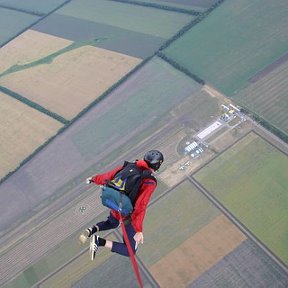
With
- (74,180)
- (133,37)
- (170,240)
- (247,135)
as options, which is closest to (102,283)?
(170,240)

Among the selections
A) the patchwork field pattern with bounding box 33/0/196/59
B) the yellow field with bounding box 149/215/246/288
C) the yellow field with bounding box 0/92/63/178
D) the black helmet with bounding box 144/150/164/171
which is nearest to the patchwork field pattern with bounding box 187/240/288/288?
the yellow field with bounding box 149/215/246/288

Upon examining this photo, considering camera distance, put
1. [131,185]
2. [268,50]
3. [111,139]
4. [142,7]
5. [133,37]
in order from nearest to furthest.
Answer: [131,185], [111,139], [268,50], [133,37], [142,7]

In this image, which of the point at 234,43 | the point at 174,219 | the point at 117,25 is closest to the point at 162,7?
the point at 117,25

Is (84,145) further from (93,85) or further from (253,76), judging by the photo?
(253,76)

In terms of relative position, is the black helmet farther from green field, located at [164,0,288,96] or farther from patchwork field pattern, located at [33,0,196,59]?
patchwork field pattern, located at [33,0,196,59]

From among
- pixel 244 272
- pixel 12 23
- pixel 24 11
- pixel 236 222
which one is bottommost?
pixel 244 272

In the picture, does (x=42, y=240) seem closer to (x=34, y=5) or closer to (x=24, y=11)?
(x=24, y=11)

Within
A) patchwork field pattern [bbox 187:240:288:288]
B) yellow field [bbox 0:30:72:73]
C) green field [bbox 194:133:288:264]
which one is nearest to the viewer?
patchwork field pattern [bbox 187:240:288:288]
